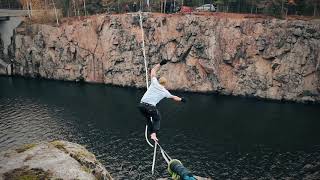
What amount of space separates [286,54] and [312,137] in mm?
22751

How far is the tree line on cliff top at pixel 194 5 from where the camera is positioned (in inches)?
2990

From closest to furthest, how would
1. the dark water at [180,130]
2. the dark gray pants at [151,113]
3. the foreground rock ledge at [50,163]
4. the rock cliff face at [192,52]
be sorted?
the foreground rock ledge at [50,163]
the dark gray pants at [151,113]
the dark water at [180,130]
the rock cliff face at [192,52]

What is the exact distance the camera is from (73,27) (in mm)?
85875

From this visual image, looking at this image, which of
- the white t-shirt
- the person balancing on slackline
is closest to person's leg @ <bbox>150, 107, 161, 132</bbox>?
the person balancing on slackline

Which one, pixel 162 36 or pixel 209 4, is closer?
pixel 162 36

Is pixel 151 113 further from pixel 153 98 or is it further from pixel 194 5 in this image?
pixel 194 5

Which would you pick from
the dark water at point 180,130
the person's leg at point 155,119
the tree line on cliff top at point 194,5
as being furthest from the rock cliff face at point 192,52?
the person's leg at point 155,119

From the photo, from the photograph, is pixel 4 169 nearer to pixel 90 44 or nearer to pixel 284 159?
pixel 284 159

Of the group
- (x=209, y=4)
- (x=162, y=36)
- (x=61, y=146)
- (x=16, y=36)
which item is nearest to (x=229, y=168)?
(x=61, y=146)

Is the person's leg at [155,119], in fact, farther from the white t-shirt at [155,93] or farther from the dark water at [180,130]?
the dark water at [180,130]

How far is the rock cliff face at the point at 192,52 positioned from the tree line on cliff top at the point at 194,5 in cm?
429

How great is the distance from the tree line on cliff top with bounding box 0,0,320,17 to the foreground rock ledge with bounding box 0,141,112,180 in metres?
68.0

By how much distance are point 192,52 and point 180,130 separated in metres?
25.6

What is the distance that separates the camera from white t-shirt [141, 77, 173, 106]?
14594 millimetres
